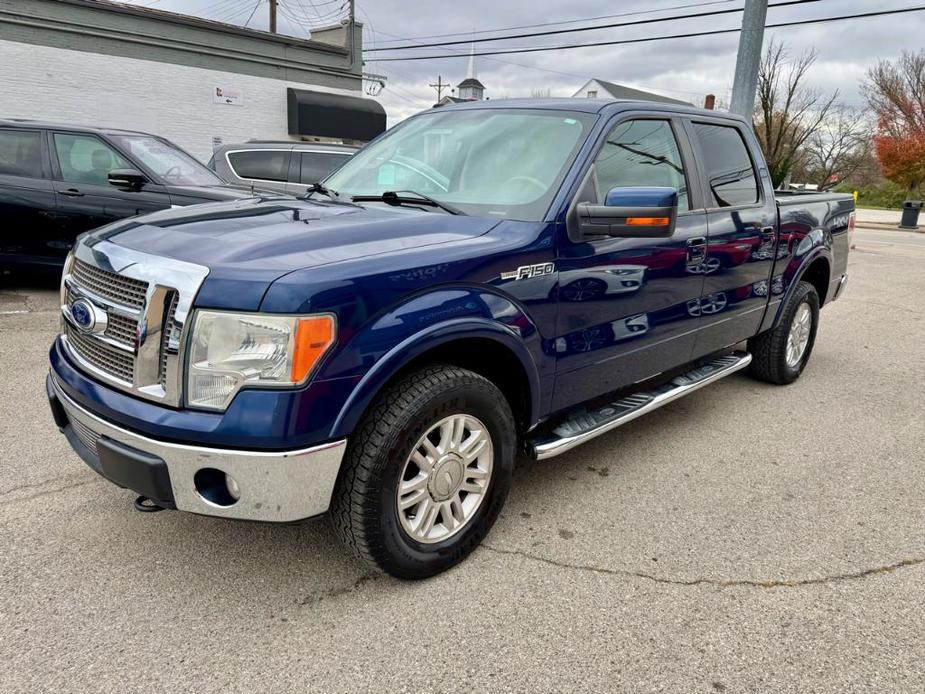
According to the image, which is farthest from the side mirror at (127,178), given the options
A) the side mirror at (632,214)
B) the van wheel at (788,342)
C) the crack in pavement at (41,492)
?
the van wheel at (788,342)

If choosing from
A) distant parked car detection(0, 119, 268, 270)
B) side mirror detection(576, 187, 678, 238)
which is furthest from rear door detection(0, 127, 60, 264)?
side mirror detection(576, 187, 678, 238)

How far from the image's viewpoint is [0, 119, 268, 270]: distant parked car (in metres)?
6.78

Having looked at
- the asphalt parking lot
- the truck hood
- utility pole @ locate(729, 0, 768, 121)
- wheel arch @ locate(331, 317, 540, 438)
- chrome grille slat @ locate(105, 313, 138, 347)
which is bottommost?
the asphalt parking lot

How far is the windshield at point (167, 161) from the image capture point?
7047 millimetres

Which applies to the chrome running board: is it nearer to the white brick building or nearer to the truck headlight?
the truck headlight

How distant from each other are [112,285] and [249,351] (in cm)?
68

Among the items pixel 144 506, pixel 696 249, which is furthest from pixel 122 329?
pixel 696 249

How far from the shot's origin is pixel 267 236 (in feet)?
8.08

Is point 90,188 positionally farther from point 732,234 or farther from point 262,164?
point 732,234

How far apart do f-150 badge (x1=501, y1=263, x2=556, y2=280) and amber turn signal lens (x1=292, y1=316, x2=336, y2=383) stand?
81 centimetres

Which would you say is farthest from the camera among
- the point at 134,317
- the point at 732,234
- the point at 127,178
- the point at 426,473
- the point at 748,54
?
the point at 748,54

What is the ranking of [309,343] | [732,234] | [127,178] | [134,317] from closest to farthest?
[309,343], [134,317], [732,234], [127,178]

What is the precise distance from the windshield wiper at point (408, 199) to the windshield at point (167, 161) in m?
4.53

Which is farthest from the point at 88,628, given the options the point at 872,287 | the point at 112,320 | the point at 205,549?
the point at 872,287
